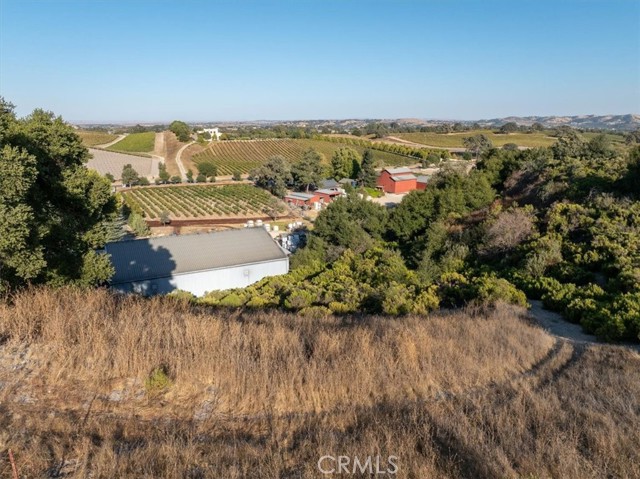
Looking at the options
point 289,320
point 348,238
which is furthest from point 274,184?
point 289,320

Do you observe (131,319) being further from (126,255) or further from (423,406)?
(126,255)

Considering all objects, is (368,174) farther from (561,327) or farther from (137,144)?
(137,144)

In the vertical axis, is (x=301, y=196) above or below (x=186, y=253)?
below

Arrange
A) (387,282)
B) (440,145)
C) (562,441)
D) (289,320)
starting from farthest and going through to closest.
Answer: (440,145)
(387,282)
(289,320)
(562,441)

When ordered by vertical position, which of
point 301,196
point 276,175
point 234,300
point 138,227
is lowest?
point 138,227

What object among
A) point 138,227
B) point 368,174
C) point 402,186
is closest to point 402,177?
point 402,186

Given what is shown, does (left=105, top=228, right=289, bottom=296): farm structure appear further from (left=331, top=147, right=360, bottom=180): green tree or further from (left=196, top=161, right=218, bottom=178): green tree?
(left=196, top=161, right=218, bottom=178): green tree
